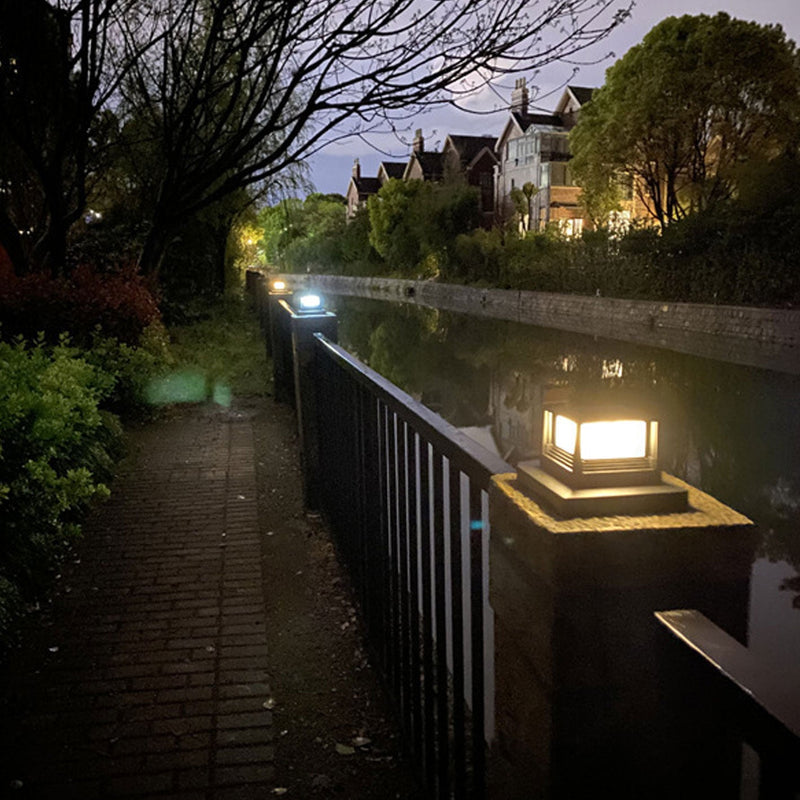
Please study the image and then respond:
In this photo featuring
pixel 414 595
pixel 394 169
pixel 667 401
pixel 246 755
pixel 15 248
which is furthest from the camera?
pixel 394 169

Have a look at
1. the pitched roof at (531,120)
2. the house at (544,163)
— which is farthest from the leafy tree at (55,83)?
the pitched roof at (531,120)

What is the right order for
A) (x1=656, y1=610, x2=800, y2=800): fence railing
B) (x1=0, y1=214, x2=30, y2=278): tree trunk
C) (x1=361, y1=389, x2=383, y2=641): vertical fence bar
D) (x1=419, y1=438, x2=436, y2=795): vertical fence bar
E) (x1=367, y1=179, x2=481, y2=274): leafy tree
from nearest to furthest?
(x1=656, y1=610, x2=800, y2=800): fence railing
(x1=419, y1=438, x2=436, y2=795): vertical fence bar
(x1=361, y1=389, x2=383, y2=641): vertical fence bar
(x1=0, y1=214, x2=30, y2=278): tree trunk
(x1=367, y1=179, x2=481, y2=274): leafy tree

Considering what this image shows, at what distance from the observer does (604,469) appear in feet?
4.45

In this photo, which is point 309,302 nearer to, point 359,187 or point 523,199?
point 523,199

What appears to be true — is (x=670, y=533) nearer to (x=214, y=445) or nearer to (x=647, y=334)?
(x=214, y=445)

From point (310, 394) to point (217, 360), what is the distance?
9004 mm

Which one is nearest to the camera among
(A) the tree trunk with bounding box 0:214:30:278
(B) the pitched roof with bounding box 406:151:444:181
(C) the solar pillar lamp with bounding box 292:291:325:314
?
(C) the solar pillar lamp with bounding box 292:291:325:314

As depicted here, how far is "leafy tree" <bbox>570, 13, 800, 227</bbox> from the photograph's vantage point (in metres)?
28.4

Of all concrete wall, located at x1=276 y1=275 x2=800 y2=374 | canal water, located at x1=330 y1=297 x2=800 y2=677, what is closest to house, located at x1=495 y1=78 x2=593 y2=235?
concrete wall, located at x1=276 y1=275 x2=800 y2=374

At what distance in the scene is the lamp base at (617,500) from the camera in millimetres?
1299

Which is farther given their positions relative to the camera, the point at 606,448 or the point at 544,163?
the point at 544,163

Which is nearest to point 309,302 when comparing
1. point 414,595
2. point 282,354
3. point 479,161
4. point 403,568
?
point 282,354

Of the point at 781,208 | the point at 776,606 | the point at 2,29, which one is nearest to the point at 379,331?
the point at 781,208

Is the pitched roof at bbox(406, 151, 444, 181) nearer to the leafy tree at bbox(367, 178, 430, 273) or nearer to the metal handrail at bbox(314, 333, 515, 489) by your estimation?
the leafy tree at bbox(367, 178, 430, 273)
